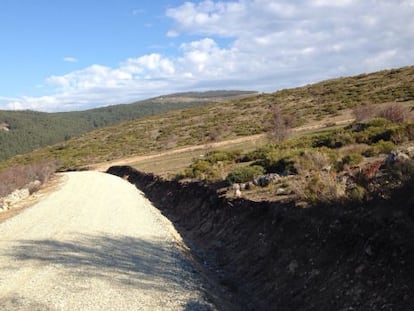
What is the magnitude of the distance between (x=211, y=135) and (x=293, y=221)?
167 feet

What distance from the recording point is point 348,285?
833 cm

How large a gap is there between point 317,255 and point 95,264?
18.8 feet

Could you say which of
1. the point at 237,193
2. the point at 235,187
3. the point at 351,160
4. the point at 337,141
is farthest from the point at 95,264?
the point at 337,141

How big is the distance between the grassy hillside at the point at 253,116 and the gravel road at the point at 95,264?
3198 cm

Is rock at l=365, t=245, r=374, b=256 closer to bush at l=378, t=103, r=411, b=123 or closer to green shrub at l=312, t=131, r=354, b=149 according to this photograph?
green shrub at l=312, t=131, r=354, b=149

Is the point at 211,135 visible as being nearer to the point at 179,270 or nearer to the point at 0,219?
the point at 0,219

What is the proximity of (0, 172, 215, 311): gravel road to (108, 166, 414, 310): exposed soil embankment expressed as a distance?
126 centimetres

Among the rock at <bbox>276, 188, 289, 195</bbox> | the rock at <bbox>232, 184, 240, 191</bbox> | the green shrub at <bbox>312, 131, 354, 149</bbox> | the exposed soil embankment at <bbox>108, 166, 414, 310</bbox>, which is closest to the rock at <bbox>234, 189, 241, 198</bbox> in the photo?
the rock at <bbox>232, 184, 240, 191</bbox>

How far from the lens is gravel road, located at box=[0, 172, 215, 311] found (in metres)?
9.92

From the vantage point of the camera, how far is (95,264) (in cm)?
1282

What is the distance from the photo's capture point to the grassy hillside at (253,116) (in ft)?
199

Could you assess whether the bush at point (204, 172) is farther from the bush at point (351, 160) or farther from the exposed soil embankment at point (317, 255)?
the bush at point (351, 160)

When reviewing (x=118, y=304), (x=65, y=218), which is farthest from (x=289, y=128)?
(x=118, y=304)

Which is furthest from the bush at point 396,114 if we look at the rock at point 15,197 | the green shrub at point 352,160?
the rock at point 15,197
